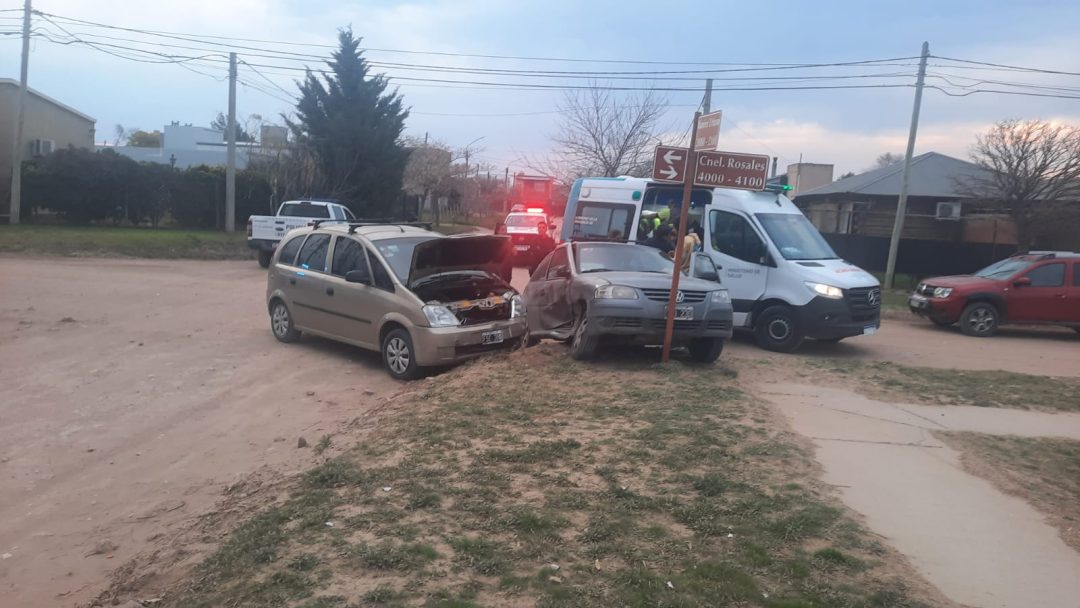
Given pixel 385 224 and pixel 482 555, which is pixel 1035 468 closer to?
pixel 482 555

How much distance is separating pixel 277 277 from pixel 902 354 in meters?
9.61

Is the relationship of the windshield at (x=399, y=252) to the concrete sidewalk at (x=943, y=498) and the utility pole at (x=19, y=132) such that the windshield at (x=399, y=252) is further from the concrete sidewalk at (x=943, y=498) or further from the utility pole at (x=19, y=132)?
the utility pole at (x=19, y=132)

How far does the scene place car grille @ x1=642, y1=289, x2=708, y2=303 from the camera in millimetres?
9312

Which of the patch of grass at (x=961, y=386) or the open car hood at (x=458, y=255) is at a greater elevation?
the open car hood at (x=458, y=255)

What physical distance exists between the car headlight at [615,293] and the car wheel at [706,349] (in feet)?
3.55

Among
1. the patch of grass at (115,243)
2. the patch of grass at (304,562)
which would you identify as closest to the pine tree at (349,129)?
the patch of grass at (115,243)

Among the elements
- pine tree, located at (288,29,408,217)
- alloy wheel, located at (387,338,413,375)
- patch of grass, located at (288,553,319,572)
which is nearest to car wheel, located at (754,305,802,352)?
alloy wheel, located at (387,338,413,375)

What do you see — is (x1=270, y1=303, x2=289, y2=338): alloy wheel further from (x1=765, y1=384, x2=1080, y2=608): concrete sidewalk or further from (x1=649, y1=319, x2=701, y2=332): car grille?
(x1=765, y1=384, x2=1080, y2=608): concrete sidewalk

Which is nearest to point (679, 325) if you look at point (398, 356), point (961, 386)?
point (961, 386)

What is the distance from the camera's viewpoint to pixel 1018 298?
1502cm

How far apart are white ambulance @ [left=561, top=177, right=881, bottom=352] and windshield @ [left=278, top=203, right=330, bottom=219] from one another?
38.4 feet

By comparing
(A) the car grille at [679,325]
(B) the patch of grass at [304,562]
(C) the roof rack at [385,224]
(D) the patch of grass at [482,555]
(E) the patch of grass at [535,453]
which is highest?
(C) the roof rack at [385,224]

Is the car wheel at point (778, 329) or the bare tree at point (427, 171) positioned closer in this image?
the car wheel at point (778, 329)

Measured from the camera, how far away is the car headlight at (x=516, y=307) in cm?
1034
